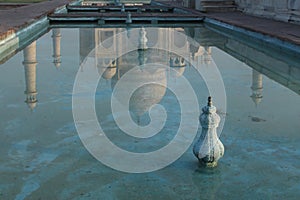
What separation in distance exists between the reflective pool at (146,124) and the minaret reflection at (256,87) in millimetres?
15

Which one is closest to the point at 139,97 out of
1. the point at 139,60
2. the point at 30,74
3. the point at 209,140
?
the point at 30,74

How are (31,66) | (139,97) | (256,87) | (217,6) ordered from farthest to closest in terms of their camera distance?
(217,6) < (31,66) < (256,87) < (139,97)

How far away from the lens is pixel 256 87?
663 cm

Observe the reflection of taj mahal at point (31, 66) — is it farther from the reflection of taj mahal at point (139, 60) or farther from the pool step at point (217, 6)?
the pool step at point (217, 6)

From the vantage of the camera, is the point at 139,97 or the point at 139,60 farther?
the point at 139,60

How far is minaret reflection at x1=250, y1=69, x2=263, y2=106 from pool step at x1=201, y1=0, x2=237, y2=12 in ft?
45.2

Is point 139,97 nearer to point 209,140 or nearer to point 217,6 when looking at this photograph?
point 209,140

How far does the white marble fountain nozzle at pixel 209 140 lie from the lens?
3.42m

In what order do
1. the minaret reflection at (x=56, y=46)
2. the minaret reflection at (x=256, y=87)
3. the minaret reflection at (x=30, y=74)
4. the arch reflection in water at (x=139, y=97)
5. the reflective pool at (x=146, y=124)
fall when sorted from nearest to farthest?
the reflective pool at (x=146, y=124) → the arch reflection in water at (x=139, y=97) → the minaret reflection at (x=30, y=74) → the minaret reflection at (x=256, y=87) → the minaret reflection at (x=56, y=46)

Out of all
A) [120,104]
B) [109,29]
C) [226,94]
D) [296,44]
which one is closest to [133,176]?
[120,104]

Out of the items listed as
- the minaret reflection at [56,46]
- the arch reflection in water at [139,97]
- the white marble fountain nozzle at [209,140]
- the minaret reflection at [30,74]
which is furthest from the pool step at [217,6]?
the white marble fountain nozzle at [209,140]

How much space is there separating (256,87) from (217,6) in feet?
50.4

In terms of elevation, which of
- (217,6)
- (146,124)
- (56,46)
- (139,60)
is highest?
(217,6)

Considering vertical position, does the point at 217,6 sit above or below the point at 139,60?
above
